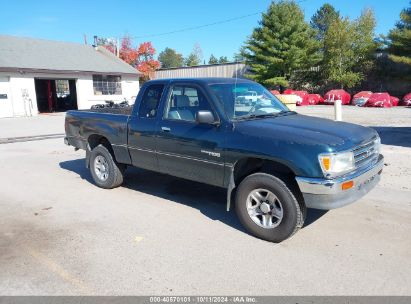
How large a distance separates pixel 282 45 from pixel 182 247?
32.2 metres

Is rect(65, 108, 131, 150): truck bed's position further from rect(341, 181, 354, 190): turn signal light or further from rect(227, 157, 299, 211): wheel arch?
rect(341, 181, 354, 190): turn signal light

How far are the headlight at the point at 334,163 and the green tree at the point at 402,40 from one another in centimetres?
2852

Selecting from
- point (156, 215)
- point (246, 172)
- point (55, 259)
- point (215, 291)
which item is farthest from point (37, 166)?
point (215, 291)

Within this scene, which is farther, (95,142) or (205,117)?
(95,142)

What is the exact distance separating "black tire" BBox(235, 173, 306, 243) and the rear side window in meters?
1.99

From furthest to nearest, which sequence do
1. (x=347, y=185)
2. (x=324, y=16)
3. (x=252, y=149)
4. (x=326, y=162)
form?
(x=324, y=16)
(x=252, y=149)
(x=347, y=185)
(x=326, y=162)

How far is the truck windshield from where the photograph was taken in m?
4.87

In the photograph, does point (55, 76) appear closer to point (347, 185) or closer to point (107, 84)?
point (107, 84)

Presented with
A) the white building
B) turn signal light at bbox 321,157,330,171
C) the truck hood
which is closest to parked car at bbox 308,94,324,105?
the white building

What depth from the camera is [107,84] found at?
31.0 m

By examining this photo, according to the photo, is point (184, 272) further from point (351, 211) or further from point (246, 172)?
point (351, 211)

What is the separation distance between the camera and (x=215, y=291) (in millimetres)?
3350

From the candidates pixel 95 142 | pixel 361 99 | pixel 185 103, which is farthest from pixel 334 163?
pixel 361 99

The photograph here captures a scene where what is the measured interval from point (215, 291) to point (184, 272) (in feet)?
1.49
